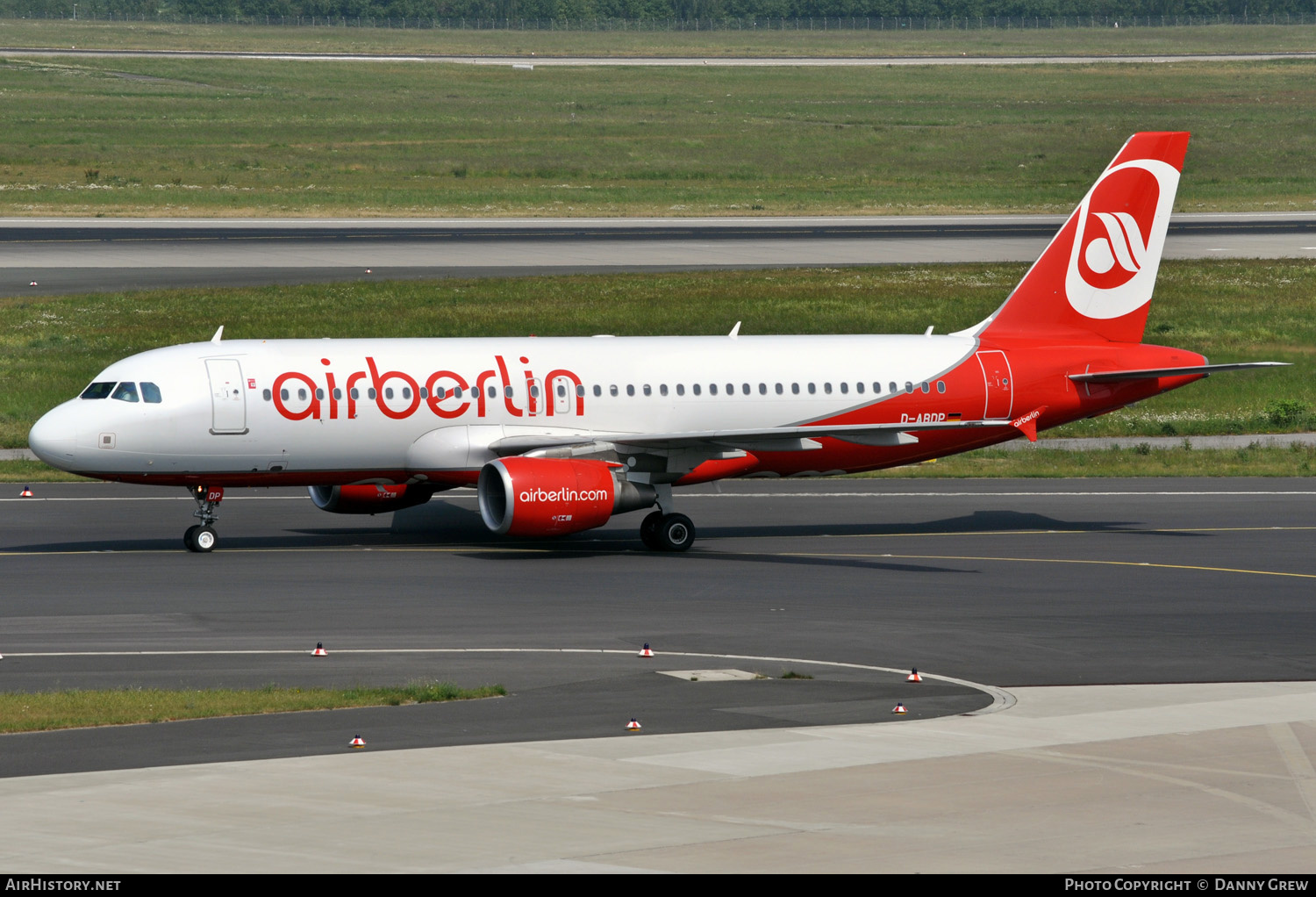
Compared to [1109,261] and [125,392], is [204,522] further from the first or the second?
[1109,261]

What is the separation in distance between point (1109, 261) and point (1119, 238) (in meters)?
0.65

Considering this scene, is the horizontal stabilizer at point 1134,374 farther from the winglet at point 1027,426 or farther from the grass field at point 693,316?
the grass field at point 693,316

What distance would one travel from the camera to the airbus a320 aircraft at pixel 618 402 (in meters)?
35.1

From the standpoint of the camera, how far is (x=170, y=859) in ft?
48.0

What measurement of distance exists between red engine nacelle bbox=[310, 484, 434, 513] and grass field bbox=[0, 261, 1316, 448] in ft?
63.2

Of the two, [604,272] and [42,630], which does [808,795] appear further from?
[604,272]

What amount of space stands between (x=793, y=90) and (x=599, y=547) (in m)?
165

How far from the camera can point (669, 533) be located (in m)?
36.5

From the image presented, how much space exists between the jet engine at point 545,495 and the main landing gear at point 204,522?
558 centimetres

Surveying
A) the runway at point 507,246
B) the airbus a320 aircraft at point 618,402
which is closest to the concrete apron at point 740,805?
the airbus a320 aircraft at point 618,402

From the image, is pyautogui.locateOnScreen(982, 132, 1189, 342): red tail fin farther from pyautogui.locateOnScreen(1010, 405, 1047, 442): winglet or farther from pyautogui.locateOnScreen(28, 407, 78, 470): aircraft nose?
pyautogui.locateOnScreen(28, 407, 78, 470): aircraft nose

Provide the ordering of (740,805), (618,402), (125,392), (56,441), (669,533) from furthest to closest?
1. (618,402)
2. (669,533)
3. (125,392)
4. (56,441)
5. (740,805)

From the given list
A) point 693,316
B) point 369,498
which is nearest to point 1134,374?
point 369,498
